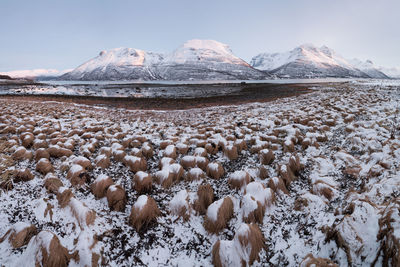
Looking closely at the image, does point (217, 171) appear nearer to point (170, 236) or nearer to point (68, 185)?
point (170, 236)

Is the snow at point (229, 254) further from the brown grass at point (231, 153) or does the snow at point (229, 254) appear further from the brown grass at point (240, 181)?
the brown grass at point (231, 153)

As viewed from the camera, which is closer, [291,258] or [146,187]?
[291,258]

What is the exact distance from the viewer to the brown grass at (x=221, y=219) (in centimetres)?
284

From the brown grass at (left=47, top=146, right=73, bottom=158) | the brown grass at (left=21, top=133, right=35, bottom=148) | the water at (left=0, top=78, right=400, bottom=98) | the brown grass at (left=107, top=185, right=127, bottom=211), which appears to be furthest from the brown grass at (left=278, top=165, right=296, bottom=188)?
the water at (left=0, top=78, right=400, bottom=98)

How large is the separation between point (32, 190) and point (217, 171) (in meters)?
3.96

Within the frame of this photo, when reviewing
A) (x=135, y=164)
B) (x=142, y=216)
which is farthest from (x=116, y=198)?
(x=135, y=164)

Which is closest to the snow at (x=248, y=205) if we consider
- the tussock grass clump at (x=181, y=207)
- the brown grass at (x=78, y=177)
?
the tussock grass clump at (x=181, y=207)

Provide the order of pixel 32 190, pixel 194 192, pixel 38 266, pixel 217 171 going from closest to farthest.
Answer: pixel 38 266
pixel 32 190
pixel 194 192
pixel 217 171

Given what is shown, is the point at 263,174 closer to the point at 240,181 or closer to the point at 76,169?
the point at 240,181

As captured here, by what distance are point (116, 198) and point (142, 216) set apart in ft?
2.51

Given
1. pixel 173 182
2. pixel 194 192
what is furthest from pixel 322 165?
pixel 173 182

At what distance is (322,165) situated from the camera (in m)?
4.45

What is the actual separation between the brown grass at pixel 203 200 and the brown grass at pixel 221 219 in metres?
0.29

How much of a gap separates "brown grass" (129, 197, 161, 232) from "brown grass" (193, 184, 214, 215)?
787mm
